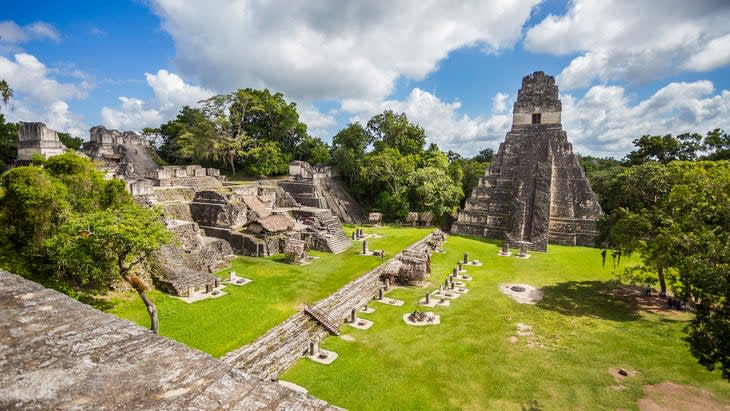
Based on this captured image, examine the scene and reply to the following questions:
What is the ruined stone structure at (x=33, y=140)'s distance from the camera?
20.9 meters

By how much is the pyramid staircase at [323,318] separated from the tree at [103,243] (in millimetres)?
5009

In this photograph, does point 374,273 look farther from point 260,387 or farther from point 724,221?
point 260,387

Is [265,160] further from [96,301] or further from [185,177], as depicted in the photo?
[96,301]

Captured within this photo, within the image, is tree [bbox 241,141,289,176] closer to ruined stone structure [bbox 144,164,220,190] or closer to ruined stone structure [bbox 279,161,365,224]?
ruined stone structure [bbox 279,161,365,224]

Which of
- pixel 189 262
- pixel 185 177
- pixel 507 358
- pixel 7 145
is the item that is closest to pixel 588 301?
pixel 507 358

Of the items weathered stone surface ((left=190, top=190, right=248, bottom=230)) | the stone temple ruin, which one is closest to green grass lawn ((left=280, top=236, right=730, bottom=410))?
the stone temple ruin

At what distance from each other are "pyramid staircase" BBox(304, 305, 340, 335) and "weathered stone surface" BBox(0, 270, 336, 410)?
1017 centimetres

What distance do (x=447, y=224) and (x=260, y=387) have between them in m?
31.8

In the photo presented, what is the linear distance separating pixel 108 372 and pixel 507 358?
11.5m

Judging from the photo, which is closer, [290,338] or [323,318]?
[290,338]

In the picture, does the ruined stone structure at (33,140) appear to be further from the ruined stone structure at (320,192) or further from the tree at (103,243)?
the ruined stone structure at (320,192)

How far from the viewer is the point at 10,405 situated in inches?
92.4

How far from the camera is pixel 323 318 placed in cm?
1341

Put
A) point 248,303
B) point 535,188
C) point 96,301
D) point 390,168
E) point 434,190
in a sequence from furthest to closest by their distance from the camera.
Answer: point 390,168 < point 434,190 < point 535,188 < point 248,303 < point 96,301
